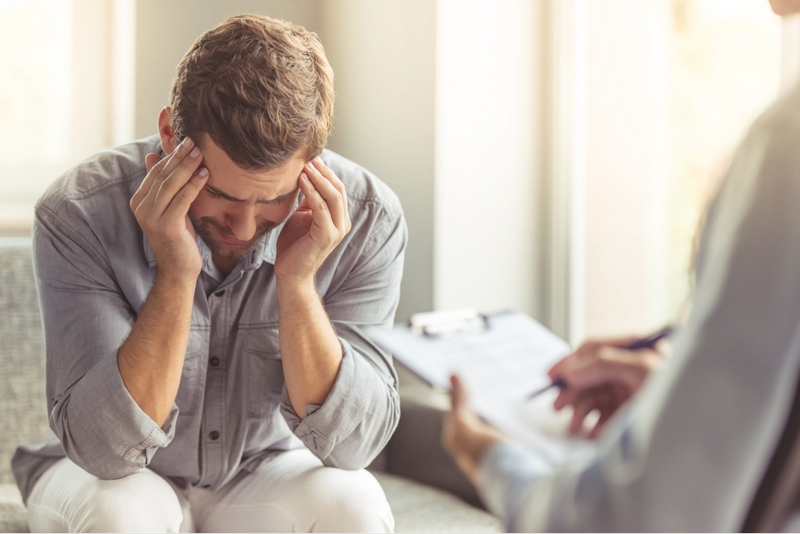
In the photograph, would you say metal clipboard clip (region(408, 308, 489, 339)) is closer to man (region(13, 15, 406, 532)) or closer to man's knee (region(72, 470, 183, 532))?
man (region(13, 15, 406, 532))

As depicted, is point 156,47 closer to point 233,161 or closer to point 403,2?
point 403,2

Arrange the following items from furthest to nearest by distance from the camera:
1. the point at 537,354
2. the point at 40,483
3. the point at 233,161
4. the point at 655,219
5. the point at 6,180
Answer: the point at 6,180, the point at 655,219, the point at 40,483, the point at 233,161, the point at 537,354

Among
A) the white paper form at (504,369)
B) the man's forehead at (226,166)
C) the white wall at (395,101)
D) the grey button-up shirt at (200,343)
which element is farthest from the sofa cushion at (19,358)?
the white paper form at (504,369)

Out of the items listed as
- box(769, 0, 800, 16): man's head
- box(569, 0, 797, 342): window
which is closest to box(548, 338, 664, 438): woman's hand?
box(769, 0, 800, 16): man's head

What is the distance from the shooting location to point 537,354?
1.48 ft

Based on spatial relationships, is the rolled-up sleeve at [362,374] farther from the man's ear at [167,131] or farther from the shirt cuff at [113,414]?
the man's ear at [167,131]

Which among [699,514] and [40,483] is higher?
[699,514]

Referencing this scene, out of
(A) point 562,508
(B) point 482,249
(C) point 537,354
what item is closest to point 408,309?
(B) point 482,249

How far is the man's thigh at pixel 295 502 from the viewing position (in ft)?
3.29

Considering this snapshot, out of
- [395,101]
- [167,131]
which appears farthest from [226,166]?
[395,101]

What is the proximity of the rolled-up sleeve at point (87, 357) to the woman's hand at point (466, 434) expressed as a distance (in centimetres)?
66

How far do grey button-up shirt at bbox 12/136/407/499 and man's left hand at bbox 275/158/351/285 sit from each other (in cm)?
8

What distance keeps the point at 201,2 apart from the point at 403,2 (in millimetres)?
508

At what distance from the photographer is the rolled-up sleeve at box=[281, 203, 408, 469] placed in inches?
39.9
